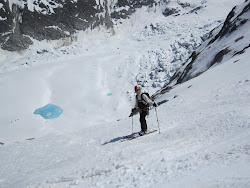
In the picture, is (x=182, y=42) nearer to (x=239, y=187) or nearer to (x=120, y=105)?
(x=120, y=105)

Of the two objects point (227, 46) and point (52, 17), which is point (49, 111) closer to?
point (227, 46)

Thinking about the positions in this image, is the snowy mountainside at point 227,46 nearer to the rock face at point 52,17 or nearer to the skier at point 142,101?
the skier at point 142,101

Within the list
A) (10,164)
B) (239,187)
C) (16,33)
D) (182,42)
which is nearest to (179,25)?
(182,42)

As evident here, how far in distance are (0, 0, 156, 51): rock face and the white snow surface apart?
3531 mm

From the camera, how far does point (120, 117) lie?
2903 cm

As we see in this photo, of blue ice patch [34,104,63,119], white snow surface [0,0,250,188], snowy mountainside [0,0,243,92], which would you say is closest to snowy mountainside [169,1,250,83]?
white snow surface [0,0,250,188]

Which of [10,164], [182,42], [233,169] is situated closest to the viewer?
[233,169]

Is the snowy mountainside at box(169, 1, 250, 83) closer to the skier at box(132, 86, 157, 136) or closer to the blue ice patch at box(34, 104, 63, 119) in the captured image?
the skier at box(132, 86, 157, 136)

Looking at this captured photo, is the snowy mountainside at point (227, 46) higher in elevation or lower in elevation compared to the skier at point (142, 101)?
higher

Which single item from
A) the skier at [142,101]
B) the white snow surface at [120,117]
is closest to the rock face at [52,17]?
the white snow surface at [120,117]

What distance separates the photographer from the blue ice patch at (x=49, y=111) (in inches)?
1240

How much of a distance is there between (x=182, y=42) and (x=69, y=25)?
37.0 metres

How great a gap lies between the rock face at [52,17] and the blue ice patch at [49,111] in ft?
108

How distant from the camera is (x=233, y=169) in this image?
11.2 feet
